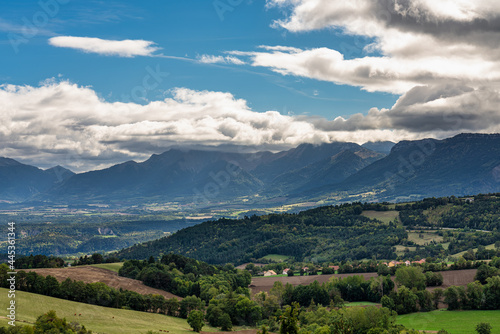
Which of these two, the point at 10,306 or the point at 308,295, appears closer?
the point at 10,306

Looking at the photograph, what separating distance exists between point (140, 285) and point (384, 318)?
7944cm

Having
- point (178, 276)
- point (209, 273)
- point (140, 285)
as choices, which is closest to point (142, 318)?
point (140, 285)

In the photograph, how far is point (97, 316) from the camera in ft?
330

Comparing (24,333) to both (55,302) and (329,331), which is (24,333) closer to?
(55,302)

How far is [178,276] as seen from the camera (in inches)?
6329

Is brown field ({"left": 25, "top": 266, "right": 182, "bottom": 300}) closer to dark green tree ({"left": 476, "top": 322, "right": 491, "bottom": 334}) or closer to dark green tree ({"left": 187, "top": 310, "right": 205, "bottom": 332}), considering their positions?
dark green tree ({"left": 187, "top": 310, "right": 205, "bottom": 332})

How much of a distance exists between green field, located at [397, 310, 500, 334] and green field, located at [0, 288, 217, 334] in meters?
46.2

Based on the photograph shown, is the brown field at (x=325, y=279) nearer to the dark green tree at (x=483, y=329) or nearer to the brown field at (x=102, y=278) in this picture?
the brown field at (x=102, y=278)

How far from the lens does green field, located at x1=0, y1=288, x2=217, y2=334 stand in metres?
91.4

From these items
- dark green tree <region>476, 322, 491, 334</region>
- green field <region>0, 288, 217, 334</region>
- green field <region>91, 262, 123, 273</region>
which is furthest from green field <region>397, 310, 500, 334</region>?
green field <region>91, 262, 123, 273</region>

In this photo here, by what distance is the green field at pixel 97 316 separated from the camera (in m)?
91.4

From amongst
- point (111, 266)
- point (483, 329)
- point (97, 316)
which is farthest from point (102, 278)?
point (483, 329)

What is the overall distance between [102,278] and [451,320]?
97.0m

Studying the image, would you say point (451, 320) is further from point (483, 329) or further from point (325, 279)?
point (325, 279)
